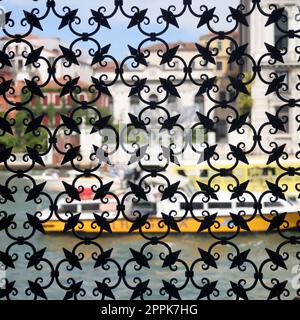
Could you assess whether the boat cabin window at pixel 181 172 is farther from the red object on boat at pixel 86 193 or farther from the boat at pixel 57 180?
the red object on boat at pixel 86 193

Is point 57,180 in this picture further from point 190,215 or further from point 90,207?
point 190,215

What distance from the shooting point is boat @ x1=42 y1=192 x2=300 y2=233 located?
2.33 m

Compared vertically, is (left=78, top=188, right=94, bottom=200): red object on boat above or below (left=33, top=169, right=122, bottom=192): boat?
above

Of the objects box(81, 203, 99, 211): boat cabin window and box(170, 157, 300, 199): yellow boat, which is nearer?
box(81, 203, 99, 211): boat cabin window

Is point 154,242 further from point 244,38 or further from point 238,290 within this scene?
point 244,38

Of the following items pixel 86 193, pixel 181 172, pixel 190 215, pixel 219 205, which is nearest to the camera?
pixel 190 215

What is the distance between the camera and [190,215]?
444cm

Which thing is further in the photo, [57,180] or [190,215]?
[57,180]

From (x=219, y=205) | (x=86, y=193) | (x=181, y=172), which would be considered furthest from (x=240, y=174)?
(x=86, y=193)

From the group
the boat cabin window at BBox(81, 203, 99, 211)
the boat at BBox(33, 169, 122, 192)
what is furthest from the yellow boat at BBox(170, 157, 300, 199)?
the boat cabin window at BBox(81, 203, 99, 211)

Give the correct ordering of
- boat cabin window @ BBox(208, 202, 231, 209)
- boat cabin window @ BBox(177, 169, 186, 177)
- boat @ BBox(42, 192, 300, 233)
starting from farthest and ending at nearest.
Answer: boat cabin window @ BBox(177, 169, 186, 177) < boat cabin window @ BBox(208, 202, 231, 209) < boat @ BBox(42, 192, 300, 233)

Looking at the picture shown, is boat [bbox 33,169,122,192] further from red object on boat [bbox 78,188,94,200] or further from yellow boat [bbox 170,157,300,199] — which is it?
→ yellow boat [bbox 170,157,300,199]

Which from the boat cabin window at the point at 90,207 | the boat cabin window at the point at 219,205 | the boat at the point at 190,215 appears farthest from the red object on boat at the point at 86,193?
the boat cabin window at the point at 219,205
